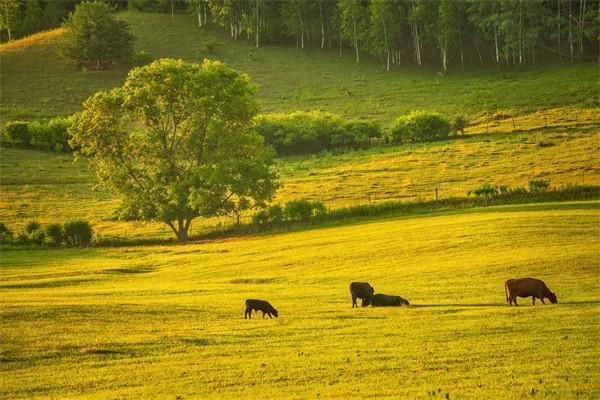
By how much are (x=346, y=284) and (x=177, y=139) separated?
40409 mm

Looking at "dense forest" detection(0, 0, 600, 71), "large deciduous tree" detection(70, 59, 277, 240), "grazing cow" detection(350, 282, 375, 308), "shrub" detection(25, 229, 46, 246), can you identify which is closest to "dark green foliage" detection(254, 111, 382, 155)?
"dense forest" detection(0, 0, 600, 71)

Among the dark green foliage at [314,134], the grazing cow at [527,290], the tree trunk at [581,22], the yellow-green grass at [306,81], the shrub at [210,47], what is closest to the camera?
the grazing cow at [527,290]

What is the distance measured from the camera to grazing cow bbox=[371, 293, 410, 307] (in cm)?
3703

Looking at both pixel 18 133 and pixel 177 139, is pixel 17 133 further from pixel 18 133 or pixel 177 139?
pixel 177 139

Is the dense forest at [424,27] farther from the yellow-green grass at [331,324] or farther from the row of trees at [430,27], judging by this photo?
the yellow-green grass at [331,324]

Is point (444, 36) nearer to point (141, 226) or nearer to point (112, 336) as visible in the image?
point (141, 226)

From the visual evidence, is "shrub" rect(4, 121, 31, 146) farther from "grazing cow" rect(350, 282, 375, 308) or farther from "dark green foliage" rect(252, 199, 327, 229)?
"grazing cow" rect(350, 282, 375, 308)

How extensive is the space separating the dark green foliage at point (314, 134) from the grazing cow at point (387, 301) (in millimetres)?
80712

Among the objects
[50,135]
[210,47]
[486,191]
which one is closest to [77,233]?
[486,191]

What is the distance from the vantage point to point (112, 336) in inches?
1239

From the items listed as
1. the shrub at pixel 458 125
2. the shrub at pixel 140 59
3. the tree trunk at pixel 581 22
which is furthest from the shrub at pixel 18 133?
the tree trunk at pixel 581 22

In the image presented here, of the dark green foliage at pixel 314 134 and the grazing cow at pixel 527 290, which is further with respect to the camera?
the dark green foliage at pixel 314 134

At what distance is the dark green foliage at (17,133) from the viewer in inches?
4783

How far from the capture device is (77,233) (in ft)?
251
